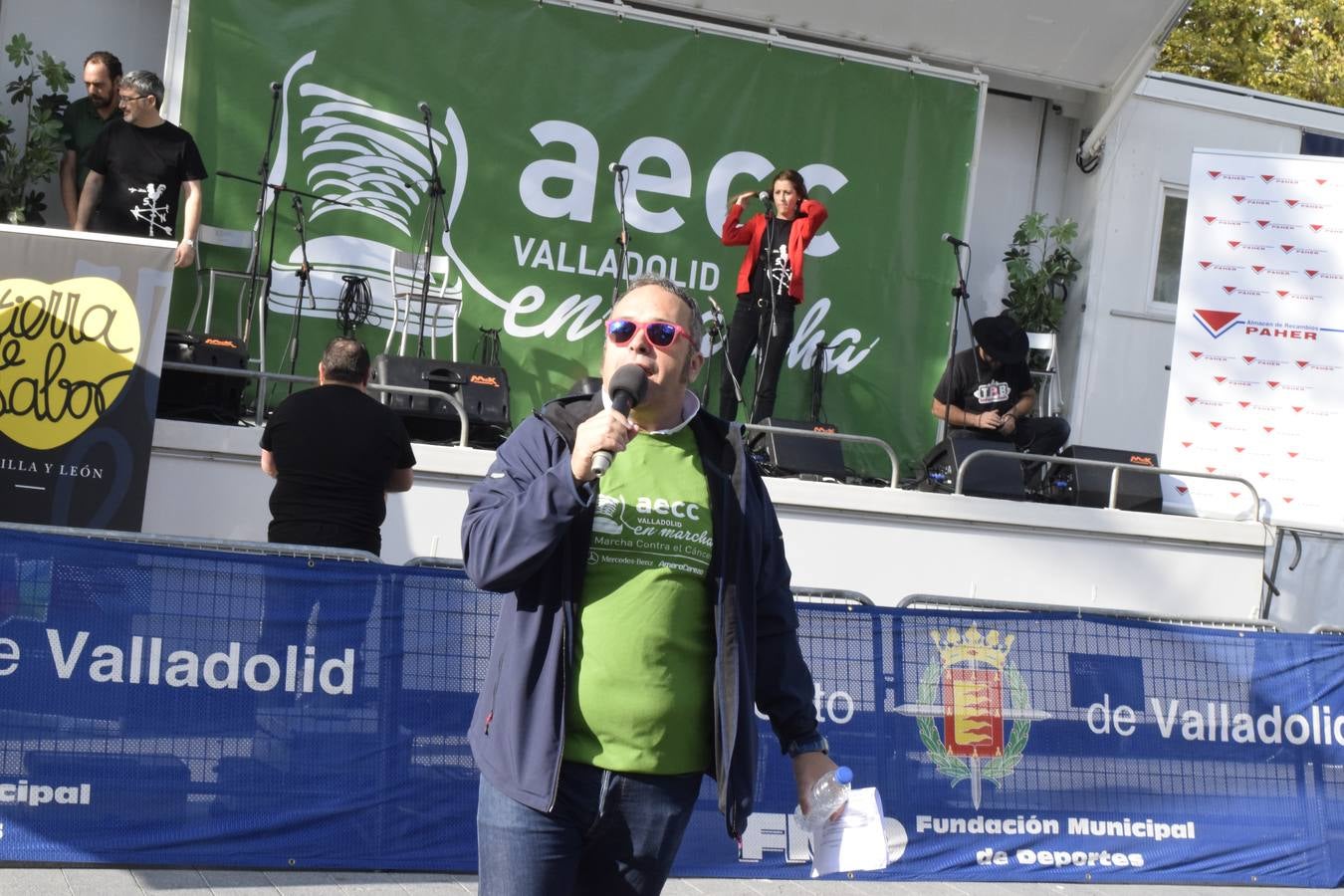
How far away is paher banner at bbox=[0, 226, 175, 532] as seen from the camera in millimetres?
7074

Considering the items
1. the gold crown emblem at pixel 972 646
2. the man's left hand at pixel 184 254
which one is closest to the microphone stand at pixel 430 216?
the man's left hand at pixel 184 254

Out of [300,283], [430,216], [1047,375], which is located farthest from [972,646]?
[1047,375]

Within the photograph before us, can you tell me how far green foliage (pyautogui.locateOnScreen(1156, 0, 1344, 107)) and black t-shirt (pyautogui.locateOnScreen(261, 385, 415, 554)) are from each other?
59.3 feet

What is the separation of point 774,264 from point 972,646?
16.9 ft

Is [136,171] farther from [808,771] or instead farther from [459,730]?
[808,771]

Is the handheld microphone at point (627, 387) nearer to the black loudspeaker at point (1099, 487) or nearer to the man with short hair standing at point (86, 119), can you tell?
the man with short hair standing at point (86, 119)

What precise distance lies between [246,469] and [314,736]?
12.1 ft

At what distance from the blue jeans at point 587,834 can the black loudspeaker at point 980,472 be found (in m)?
6.95

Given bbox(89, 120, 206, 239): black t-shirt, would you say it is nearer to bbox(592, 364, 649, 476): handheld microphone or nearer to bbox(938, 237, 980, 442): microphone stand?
bbox(938, 237, 980, 442): microphone stand

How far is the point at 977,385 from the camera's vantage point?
10.3 m

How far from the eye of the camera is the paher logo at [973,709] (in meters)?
5.72

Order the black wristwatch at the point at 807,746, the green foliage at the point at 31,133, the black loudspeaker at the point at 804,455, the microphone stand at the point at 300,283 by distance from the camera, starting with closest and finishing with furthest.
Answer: the black wristwatch at the point at 807,746, the black loudspeaker at the point at 804,455, the green foliage at the point at 31,133, the microphone stand at the point at 300,283

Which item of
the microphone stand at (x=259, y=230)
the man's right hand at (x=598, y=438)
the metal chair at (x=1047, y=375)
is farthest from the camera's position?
the metal chair at (x=1047, y=375)

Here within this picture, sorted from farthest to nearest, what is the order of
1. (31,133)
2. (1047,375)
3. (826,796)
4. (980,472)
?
(1047,375), (31,133), (980,472), (826,796)
